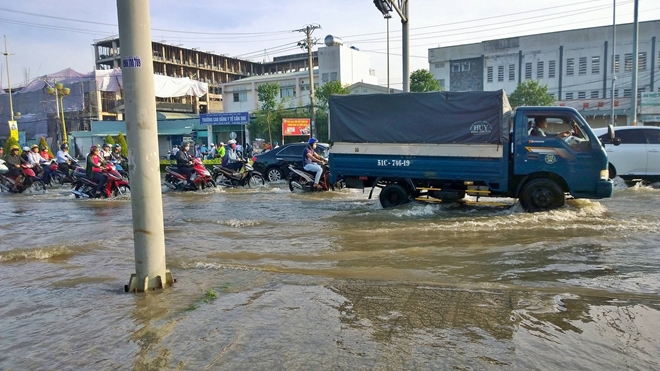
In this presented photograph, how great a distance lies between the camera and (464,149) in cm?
1012

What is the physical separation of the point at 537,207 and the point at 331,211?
4190 millimetres

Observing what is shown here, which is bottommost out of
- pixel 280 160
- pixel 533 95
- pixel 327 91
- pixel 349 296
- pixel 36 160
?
pixel 349 296

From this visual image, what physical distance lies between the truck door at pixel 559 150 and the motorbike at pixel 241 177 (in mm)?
9640

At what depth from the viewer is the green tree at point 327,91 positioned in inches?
1692

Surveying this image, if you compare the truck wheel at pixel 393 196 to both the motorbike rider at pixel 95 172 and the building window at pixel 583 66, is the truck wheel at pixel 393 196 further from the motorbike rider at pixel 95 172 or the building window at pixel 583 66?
the building window at pixel 583 66

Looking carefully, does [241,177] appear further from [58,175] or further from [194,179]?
[58,175]

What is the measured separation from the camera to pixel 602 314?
4.51 m

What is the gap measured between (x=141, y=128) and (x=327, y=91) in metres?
39.2

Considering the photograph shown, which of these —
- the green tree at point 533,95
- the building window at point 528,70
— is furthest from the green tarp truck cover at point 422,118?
the building window at point 528,70

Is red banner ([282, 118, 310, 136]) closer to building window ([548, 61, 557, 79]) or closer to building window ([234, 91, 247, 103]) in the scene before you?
building window ([548, 61, 557, 79])

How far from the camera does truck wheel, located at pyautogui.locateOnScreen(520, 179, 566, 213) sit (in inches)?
381

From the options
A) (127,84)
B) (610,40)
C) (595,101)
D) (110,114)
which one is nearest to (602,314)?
(127,84)

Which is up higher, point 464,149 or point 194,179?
point 464,149

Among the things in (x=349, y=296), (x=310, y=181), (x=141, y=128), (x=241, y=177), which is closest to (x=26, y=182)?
(x=241, y=177)
